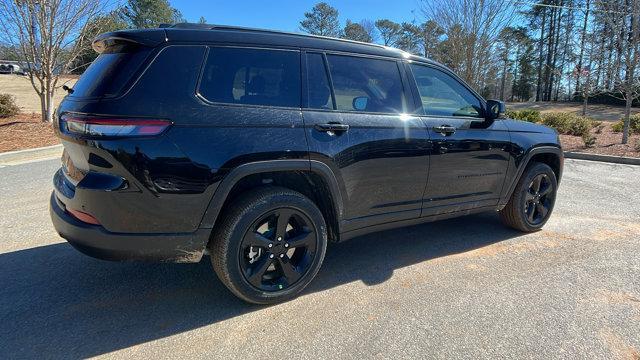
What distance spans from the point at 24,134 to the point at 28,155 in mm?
2618

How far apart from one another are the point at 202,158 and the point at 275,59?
92cm

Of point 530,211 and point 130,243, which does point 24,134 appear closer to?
point 130,243

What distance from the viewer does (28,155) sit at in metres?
9.48

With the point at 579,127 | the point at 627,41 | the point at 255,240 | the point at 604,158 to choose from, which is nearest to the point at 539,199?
the point at 255,240

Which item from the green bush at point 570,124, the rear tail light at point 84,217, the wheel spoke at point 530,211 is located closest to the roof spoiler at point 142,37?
the rear tail light at point 84,217

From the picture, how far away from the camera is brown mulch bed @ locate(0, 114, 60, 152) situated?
34.0 feet

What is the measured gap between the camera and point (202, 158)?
259 cm

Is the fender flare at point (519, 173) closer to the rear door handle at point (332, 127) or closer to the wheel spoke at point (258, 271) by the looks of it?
the rear door handle at point (332, 127)

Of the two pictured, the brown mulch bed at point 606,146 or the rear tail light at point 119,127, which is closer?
the rear tail light at point 119,127

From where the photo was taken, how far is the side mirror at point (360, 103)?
10.9 ft

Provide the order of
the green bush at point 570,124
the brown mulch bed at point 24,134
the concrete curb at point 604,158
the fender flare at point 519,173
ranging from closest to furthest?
the fender flare at point 519,173 → the concrete curb at point 604,158 → the brown mulch bed at point 24,134 → the green bush at point 570,124

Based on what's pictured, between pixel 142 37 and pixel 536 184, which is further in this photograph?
pixel 536 184

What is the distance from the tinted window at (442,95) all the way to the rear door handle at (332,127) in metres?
0.95

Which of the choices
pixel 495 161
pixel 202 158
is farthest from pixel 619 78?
pixel 202 158
